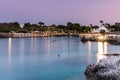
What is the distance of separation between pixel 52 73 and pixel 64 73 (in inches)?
49.2

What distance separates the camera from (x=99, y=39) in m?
109

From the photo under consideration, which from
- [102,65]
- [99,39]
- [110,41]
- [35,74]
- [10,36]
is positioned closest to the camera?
[102,65]

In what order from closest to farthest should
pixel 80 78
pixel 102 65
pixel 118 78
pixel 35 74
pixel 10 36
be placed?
pixel 118 78
pixel 102 65
pixel 80 78
pixel 35 74
pixel 10 36

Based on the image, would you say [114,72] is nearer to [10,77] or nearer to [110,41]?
[10,77]

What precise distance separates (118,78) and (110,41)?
262ft

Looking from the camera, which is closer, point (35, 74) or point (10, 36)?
point (35, 74)

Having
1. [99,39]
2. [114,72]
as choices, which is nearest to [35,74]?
[114,72]

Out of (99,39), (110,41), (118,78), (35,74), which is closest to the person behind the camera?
(118,78)

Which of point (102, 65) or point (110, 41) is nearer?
point (102, 65)

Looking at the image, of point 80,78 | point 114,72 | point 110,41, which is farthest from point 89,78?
point 110,41

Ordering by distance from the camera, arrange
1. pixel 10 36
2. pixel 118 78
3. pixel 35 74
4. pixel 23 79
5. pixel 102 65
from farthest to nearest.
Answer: pixel 10 36, pixel 35 74, pixel 23 79, pixel 102 65, pixel 118 78

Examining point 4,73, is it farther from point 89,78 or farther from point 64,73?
point 89,78

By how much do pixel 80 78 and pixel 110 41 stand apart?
75.3 m

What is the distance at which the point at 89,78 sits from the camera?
26.5 m
